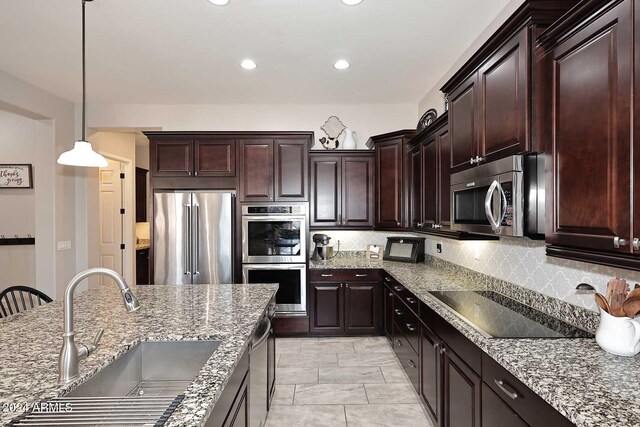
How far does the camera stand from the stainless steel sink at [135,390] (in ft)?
3.42

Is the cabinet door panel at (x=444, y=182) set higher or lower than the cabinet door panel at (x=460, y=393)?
higher

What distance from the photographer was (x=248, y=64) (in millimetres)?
3508

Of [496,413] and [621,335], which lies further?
[496,413]

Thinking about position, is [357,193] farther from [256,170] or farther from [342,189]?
[256,170]

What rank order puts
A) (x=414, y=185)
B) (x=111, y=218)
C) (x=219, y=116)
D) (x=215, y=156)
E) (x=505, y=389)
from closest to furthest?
(x=505, y=389) < (x=414, y=185) < (x=215, y=156) < (x=219, y=116) < (x=111, y=218)

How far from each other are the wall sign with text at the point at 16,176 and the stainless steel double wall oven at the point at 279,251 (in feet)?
10.3

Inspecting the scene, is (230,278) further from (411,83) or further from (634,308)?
(634,308)

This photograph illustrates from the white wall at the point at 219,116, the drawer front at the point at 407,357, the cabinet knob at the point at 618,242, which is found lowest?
the drawer front at the point at 407,357

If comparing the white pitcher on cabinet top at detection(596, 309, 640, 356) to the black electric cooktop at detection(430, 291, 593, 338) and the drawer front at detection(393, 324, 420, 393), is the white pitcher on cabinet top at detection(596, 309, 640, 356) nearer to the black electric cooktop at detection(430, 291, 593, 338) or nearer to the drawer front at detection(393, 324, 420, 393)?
the black electric cooktop at detection(430, 291, 593, 338)

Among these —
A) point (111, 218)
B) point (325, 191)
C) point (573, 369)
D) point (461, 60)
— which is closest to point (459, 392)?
point (573, 369)

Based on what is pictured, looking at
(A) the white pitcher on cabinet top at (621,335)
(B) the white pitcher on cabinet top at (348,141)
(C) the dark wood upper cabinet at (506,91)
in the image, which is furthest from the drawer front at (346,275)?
(A) the white pitcher on cabinet top at (621,335)

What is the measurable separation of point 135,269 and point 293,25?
5.18 metres

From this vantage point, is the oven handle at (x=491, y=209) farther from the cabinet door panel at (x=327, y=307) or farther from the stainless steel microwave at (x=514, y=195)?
the cabinet door panel at (x=327, y=307)

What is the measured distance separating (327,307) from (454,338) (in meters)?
2.37
